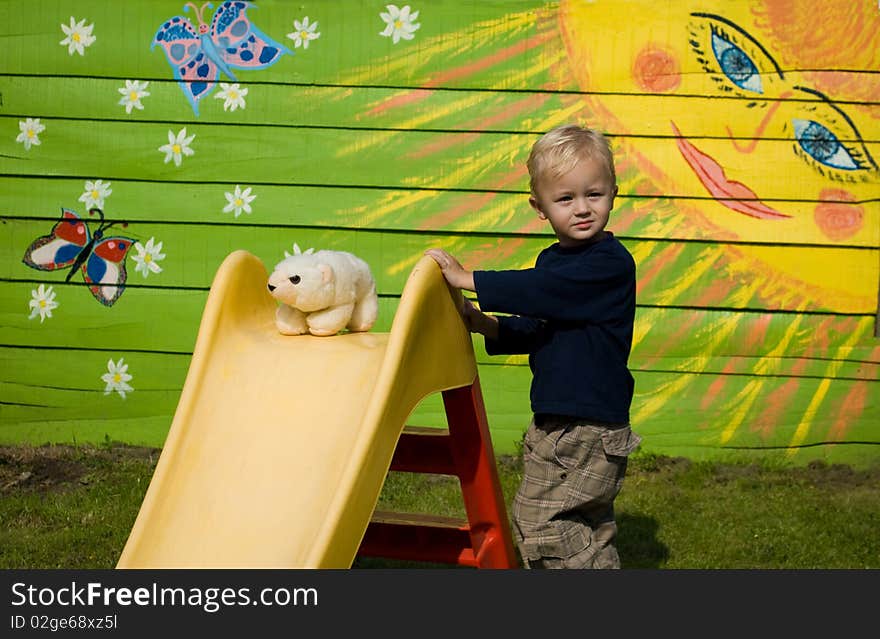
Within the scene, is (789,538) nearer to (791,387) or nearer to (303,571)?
(791,387)

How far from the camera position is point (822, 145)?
4.26 meters

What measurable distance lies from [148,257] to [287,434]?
2.16 meters

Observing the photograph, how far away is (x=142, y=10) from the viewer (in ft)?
14.1

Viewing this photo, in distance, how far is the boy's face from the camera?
2570mm

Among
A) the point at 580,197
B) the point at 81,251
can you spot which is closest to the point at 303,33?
the point at 81,251

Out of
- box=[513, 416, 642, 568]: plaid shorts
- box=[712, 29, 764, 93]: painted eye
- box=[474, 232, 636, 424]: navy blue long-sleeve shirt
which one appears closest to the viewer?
box=[474, 232, 636, 424]: navy blue long-sleeve shirt

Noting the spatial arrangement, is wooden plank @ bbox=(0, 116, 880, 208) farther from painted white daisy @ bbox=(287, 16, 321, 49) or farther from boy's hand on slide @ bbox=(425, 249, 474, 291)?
boy's hand on slide @ bbox=(425, 249, 474, 291)

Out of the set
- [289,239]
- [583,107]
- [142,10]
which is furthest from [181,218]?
[583,107]

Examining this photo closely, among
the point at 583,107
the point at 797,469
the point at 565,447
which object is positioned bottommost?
the point at 797,469

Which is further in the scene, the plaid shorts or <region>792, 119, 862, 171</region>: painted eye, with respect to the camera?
<region>792, 119, 862, 171</region>: painted eye

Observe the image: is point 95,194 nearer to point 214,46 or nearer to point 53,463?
point 214,46

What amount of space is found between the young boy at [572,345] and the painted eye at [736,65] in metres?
1.81

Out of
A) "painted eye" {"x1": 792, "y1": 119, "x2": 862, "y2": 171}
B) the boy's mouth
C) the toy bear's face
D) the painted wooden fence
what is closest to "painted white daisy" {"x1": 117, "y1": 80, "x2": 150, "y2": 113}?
the painted wooden fence

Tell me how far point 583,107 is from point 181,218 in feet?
5.38
